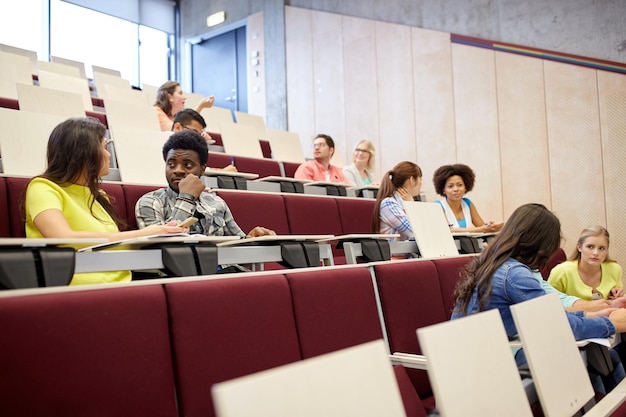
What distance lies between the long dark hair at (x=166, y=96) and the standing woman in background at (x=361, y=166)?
0.55 meters

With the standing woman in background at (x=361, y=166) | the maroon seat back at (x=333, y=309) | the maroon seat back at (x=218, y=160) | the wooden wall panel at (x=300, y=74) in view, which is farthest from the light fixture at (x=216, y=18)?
the maroon seat back at (x=333, y=309)

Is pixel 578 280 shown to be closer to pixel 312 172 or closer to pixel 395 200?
pixel 395 200

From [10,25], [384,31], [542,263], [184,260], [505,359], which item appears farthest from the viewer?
[10,25]

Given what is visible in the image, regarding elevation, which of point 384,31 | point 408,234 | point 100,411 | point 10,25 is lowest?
point 100,411

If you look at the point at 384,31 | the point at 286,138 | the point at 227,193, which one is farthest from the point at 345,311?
the point at 384,31

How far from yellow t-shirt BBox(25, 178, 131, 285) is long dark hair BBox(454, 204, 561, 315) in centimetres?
39

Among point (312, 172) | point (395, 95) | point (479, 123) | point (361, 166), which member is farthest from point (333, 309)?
point (395, 95)

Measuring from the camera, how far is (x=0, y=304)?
1.17 ft

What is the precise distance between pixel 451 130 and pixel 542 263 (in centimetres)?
149

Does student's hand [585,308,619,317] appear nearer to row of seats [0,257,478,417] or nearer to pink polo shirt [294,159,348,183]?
row of seats [0,257,478,417]

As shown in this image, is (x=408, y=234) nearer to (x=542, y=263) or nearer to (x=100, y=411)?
(x=542, y=263)

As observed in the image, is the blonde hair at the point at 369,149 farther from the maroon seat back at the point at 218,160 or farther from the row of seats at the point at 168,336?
the row of seats at the point at 168,336

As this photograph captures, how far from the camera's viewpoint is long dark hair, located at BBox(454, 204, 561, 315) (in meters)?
0.68

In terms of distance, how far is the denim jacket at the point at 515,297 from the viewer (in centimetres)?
65
